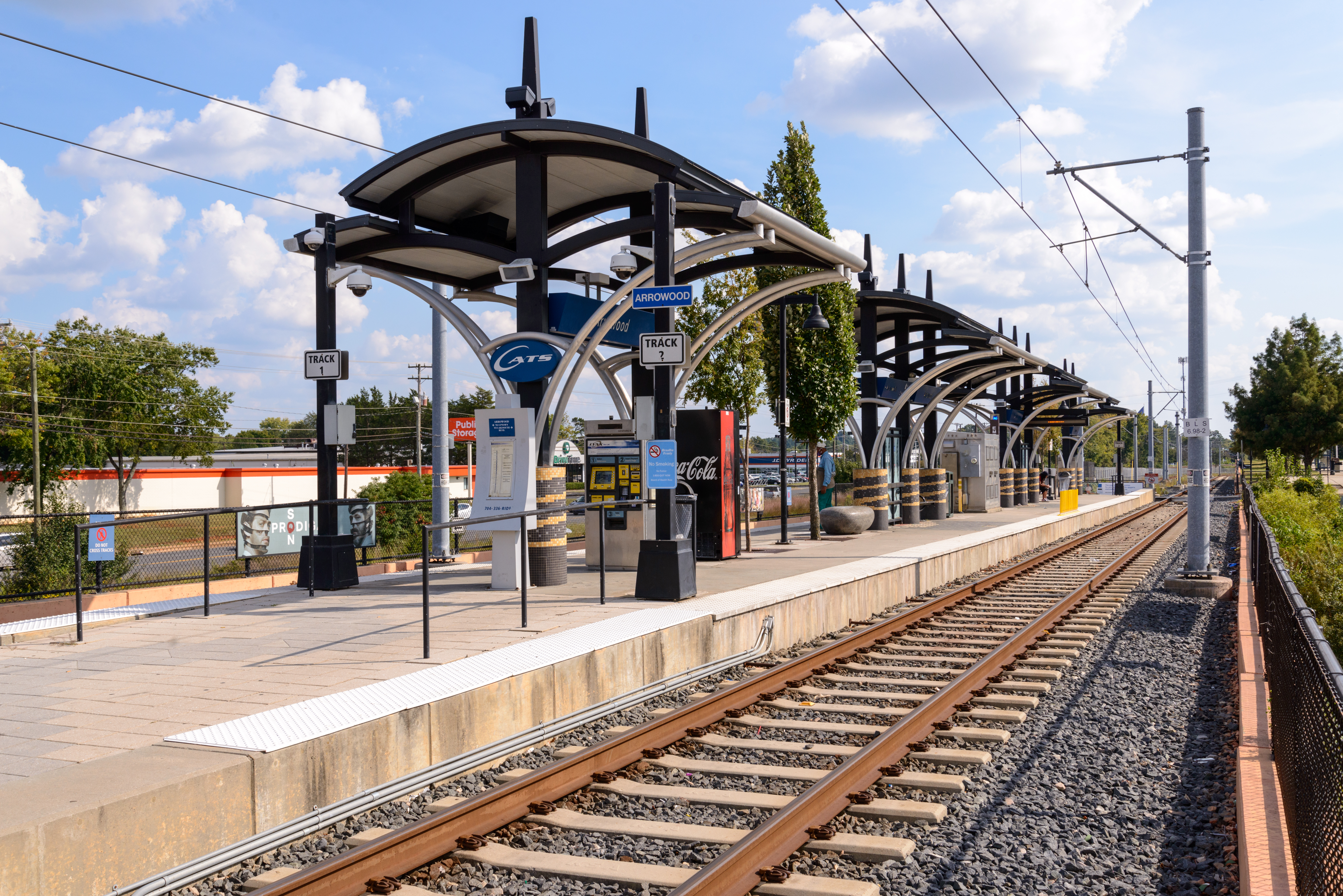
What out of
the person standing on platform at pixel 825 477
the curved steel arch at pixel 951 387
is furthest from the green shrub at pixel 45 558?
the curved steel arch at pixel 951 387

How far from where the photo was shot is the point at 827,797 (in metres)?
5.56

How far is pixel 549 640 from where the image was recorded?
335 inches

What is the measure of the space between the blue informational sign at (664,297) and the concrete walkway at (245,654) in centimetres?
330

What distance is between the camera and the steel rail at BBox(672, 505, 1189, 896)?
447 centimetres

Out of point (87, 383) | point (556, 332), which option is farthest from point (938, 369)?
point (87, 383)

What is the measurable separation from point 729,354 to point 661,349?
1041 centimetres

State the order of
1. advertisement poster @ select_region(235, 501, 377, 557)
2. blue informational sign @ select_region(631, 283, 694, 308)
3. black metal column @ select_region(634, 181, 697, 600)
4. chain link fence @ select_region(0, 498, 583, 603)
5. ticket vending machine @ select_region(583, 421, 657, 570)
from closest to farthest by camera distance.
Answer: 1. blue informational sign @ select_region(631, 283, 694, 308)
2. black metal column @ select_region(634, 181, 697, 600)
3. chain link fence @ select_region(0, 498, 583, 603)
4. ticket vending machine @ select_region(583, 421, 657, 570)
5. advertisement poster @ select_region(235, 501, 377, 557)

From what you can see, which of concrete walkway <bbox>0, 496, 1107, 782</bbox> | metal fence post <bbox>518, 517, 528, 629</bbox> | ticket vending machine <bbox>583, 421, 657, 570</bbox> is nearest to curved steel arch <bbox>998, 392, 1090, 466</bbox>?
ticket vending machine <bbox>583, 421, 657, 570</bbox>

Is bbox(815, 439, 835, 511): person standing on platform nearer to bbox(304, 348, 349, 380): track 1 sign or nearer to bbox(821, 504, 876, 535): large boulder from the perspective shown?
bbox(821, 504, 876, 535): large boulder

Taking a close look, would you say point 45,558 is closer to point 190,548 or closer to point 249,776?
point 190,548

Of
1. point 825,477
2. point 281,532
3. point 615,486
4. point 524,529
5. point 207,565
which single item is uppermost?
point 615,486

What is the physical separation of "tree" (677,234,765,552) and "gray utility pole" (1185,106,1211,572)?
9327mm

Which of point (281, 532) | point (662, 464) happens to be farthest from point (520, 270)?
point (281, 532)

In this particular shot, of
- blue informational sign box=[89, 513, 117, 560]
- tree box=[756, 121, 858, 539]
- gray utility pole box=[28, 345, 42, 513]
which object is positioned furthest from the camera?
gray utility pole box=[28, 345, 42, 513]
